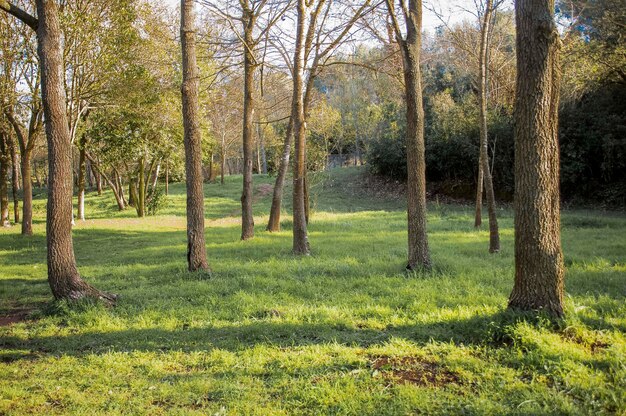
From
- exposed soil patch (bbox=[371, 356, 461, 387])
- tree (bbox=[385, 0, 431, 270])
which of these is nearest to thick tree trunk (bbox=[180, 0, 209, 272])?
tree (bbox=[385, 0, 431, 270])

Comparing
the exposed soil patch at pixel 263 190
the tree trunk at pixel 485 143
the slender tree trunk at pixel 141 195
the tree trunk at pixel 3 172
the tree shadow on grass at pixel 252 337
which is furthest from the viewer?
the exposed soil patch at pixel 263 190

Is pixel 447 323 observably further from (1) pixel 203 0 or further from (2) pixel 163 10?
(2) pixel 163 10

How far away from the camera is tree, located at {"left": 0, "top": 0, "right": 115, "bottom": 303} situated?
6895 millimetres

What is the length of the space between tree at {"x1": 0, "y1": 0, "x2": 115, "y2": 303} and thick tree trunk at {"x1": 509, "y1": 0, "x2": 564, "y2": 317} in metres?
6.08

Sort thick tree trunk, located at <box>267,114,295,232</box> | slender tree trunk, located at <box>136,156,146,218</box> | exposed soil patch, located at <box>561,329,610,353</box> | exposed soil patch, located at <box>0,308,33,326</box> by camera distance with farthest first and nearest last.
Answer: slender tree trunk, located at <box>136,156,146,218</box> < thick tree trunk, located at <box>267,114,295,232</box> < exposed soil patch, located at <box>0,308,33,326</box> < exposed soil patch, located at <box>561,329,610,353</box>

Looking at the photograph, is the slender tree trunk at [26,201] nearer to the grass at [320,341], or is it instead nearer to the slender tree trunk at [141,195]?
the slender tree trunk at [141,195]

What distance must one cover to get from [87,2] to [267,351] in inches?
642

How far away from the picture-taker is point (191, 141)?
27.8 feet

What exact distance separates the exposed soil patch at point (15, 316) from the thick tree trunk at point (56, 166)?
53 centimetres

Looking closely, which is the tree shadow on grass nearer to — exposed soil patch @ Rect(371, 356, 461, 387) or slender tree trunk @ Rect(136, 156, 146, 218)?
exposed soil patch @ Rect(371, 356, 461, 387)

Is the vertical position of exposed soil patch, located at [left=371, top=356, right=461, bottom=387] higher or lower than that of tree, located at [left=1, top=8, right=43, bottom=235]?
lower

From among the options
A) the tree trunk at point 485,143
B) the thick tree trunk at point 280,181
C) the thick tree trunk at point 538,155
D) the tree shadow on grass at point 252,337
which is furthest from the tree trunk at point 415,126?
the thick tree trunk at point 280,181

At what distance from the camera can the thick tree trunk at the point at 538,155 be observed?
4.52m

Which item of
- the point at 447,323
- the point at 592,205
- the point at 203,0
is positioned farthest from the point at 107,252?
the point at 592,205
